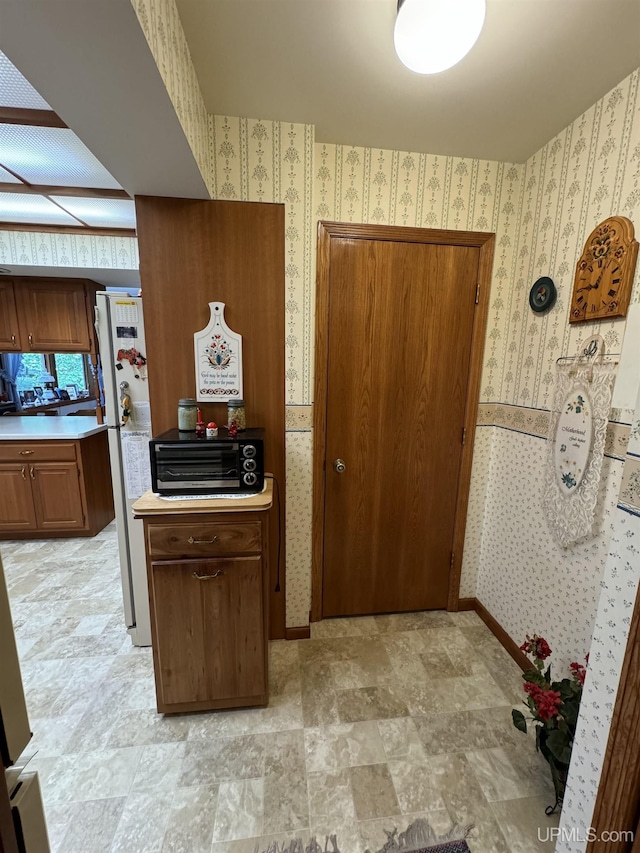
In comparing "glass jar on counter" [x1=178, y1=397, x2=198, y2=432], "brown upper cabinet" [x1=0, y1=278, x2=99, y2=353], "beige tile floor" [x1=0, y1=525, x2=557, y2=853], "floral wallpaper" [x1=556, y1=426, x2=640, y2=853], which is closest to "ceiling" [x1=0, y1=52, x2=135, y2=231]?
"brown upper cabinet" [x1=0, y1=278, x2=99, y2=353]

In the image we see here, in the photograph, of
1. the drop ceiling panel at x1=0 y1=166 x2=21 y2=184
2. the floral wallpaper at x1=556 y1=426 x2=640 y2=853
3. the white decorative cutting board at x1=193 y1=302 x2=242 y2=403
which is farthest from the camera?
the drop ceiling panel at x1=0 y1=166 x2=21 y2=184

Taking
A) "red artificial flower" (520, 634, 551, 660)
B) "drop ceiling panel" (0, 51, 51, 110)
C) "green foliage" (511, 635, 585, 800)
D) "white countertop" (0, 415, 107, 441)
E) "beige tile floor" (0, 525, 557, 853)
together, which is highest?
"drop ceiling panel" (0, 51, 51, 110)

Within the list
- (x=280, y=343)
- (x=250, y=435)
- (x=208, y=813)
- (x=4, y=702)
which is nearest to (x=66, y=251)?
(x=280, y=343)

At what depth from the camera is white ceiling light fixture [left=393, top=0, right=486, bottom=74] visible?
0.91 metres

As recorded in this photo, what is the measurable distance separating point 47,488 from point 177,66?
300 centimetres

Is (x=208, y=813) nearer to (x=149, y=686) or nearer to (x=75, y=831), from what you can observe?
(x=75, y=831)

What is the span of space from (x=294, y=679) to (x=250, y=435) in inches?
48.0

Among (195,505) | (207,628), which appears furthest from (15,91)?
(207,628)

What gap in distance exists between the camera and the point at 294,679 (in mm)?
1694

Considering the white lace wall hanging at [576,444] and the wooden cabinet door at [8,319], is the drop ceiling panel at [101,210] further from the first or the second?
the white lace wall hanging at [576,444]

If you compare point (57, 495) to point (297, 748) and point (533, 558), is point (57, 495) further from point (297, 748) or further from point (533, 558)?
point (533, 558)

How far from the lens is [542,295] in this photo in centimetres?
165

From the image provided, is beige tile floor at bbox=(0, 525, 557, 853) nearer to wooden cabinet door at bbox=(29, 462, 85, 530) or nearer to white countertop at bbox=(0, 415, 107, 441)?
wooden cabinet door at bbox=(29, 462, 85, 530)

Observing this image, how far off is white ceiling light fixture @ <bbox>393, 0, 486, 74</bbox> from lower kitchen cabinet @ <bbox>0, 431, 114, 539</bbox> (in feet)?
10.1
